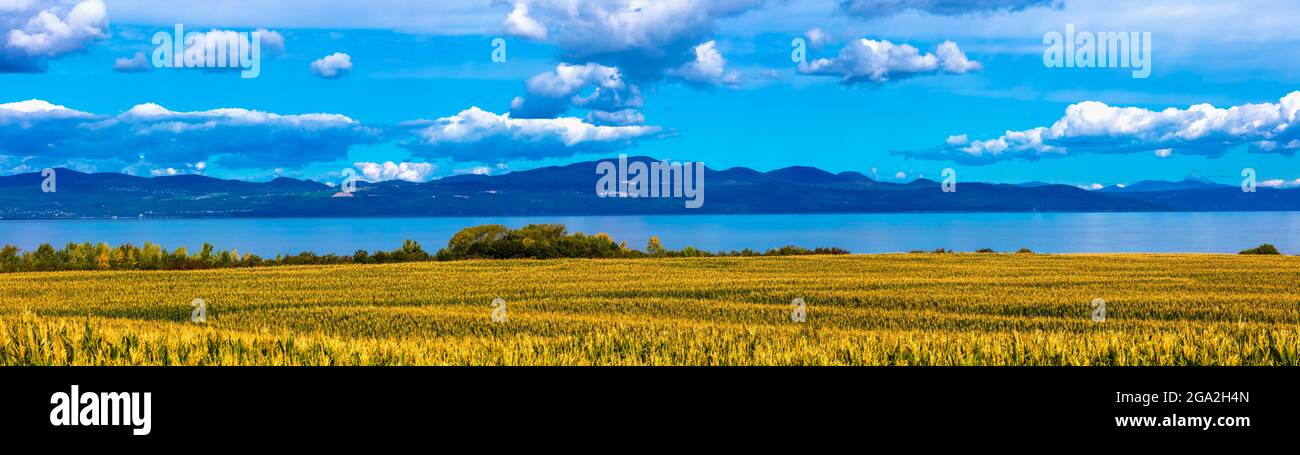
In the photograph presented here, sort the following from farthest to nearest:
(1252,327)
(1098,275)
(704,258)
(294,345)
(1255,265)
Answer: (704,258), (1255,265), (1098,275), (1252,327), (294,345)

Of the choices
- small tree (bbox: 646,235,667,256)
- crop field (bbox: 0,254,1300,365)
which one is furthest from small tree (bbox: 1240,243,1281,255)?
small tree (bbox: 646,235,667,256)

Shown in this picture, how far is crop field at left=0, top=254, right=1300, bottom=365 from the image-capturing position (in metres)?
9.85

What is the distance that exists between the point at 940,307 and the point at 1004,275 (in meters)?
13.2

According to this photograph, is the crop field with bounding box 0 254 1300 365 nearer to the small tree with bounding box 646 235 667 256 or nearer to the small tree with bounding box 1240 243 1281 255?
the small tree with bounding box 646 235 667 256

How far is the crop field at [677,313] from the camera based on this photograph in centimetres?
985

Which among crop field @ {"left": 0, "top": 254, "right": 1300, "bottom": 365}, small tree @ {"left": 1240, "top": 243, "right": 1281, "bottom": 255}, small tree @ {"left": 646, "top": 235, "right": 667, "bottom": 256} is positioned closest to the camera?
crop field @ {"left": 0, "top": 254, "right": 1300, "bottom": 365}

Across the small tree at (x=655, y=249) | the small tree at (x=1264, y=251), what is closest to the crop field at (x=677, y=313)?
the small tree at (x=655, y=249)

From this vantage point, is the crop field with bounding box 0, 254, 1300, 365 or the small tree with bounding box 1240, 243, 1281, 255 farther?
the small tree with bounding box 1240, 243, 1281, 255

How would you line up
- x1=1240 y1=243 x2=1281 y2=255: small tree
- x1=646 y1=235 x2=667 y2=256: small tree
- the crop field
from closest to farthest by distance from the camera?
the crop field < x1=1240 y1=243 x2=1281 y2=255: small tree < x1=646 y1=235 x2=667 y2=256: small tree

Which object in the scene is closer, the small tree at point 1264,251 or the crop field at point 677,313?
the crop field at point 677,313

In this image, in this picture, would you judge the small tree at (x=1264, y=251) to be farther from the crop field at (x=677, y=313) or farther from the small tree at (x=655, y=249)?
the small tree at (x=655, y=249)

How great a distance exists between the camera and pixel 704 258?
47656 mm
